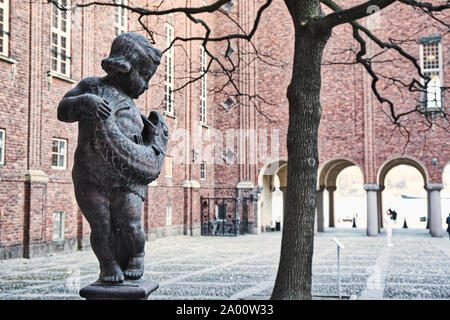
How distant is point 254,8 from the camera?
3023 cm

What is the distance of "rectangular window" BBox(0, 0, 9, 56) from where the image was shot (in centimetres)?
1476

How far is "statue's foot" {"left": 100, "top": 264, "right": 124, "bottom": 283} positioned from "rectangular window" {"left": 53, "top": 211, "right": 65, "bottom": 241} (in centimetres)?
1384

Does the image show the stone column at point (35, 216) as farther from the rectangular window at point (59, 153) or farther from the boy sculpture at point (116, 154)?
the boy sculpture at point (116, 154)

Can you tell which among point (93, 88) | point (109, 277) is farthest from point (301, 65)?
point (109, 277)

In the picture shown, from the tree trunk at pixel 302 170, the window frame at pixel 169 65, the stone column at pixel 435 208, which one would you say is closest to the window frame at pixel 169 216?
the window frame at pixel 169 65

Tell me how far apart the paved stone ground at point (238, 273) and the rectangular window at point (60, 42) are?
21.1ft

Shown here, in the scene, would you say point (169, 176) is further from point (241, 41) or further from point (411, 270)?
point (411, 270)

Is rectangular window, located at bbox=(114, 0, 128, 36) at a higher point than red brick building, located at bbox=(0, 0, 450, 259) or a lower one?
higher

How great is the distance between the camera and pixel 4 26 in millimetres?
14844

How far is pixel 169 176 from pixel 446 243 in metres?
13.3

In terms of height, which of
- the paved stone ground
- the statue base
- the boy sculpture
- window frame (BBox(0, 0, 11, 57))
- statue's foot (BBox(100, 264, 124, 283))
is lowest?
the paved stone ground

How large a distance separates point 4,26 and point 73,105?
42.6 ft

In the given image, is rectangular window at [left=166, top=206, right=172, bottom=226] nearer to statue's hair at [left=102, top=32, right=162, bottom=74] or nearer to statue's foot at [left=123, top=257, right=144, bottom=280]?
statue's foot at [left=123, top=257, right=144, bottom=280]

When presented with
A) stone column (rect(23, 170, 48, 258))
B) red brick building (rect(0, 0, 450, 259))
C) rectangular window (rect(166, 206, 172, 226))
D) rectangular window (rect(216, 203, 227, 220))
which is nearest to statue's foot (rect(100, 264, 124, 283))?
red brick building (rect(0, 0, 450, 259))
